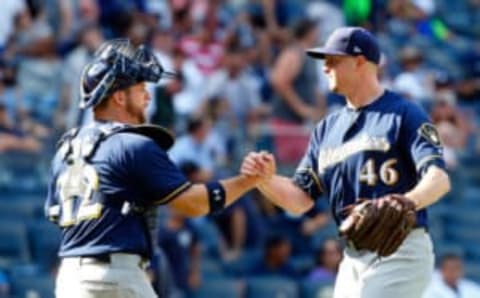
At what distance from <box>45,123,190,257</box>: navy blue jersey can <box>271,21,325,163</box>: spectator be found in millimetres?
7731

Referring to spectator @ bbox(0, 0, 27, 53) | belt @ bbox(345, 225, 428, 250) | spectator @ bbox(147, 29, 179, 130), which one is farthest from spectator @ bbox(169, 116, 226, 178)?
belt @ bbox(345, 225, 428, 250)

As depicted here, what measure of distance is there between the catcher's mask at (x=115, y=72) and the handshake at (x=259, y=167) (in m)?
0.57

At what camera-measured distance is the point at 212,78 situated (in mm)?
15391

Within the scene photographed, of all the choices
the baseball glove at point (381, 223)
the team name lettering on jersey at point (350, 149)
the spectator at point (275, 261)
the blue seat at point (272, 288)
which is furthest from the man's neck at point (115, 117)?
the spectator at point (275, 261)

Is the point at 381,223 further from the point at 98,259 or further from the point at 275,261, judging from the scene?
the point at 275,261

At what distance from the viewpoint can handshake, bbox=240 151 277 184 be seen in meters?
7.58

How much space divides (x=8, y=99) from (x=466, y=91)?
5.90 metres

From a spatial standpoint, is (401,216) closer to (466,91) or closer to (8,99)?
(8,99)

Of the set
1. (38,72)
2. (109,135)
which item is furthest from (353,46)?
(38,72)

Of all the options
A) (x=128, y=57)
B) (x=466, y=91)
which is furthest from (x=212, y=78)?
(x=128, y=57)

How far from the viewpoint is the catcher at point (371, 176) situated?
718 cm

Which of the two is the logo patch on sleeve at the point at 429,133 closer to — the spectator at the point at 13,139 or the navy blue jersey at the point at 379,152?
the navy blue jersey at the point at 379,152

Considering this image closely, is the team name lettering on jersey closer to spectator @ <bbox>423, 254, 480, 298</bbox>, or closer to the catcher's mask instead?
the catcher's mask

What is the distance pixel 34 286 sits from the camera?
12.6 m
